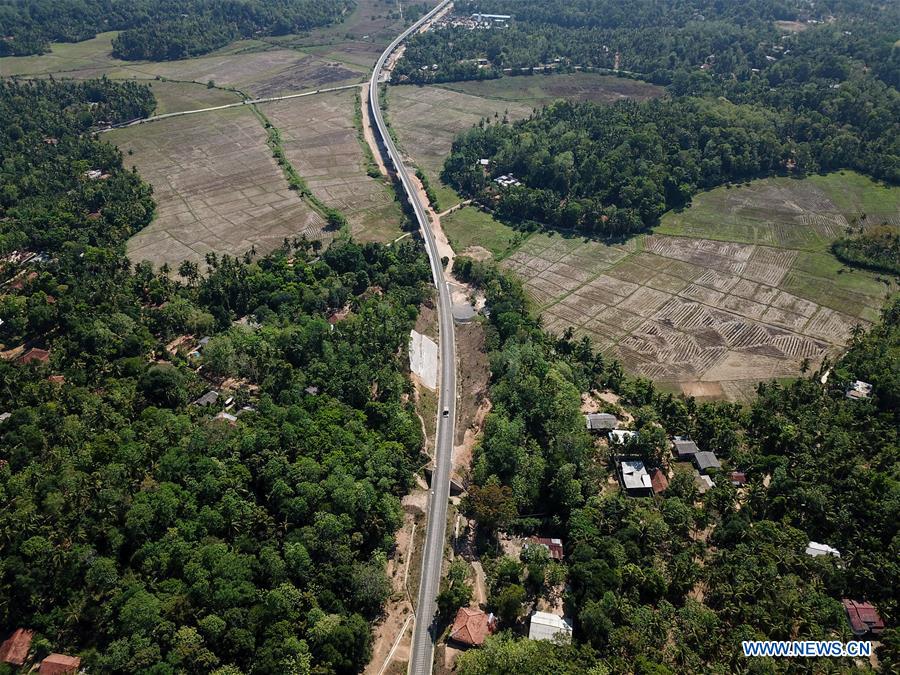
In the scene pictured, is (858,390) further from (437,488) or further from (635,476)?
(437,488)

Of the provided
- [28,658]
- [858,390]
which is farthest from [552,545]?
[858,390]

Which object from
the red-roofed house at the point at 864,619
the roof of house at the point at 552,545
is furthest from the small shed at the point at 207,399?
the red-roofed house at the point at 864,619

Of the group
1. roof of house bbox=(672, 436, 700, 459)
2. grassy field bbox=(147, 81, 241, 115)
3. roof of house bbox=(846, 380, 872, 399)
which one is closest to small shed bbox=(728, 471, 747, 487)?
roof of house bbox=(672, 436, 700, 459)

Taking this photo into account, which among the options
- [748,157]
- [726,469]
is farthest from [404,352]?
[748,157]

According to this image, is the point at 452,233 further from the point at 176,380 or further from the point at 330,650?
the point at 330,650

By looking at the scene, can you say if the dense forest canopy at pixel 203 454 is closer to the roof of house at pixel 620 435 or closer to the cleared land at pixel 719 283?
the roof of house at pixel 620 435

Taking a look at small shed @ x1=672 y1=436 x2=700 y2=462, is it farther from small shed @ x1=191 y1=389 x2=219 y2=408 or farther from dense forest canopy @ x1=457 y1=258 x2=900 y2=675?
small shed @ x1=191 y1=389 x2=219 y2=408
